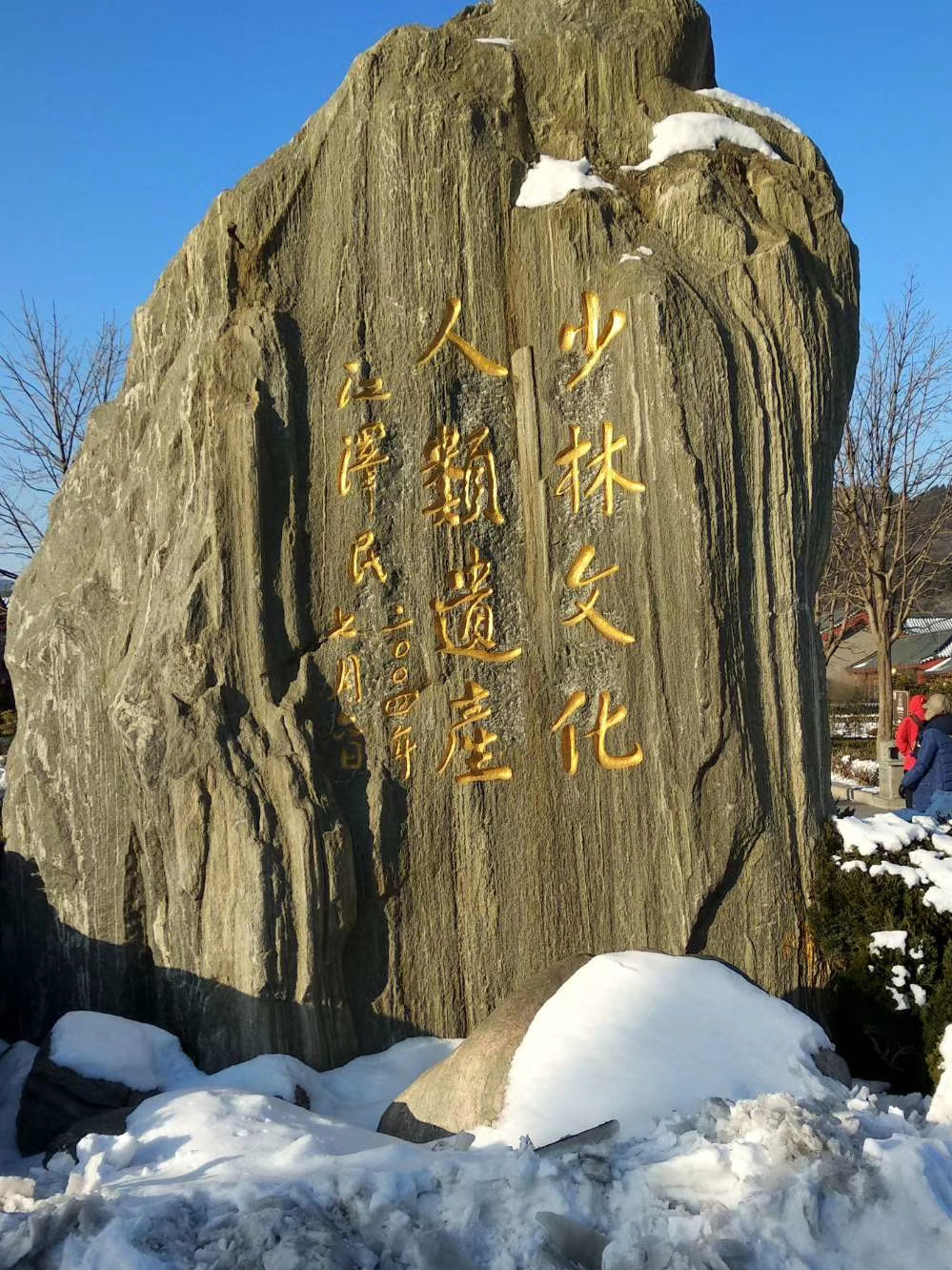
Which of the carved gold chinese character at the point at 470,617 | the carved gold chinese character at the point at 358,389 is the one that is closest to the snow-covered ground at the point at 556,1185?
the carved gold chinese character at the point at 470,617

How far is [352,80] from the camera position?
435cm

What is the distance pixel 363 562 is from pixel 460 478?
0.53m

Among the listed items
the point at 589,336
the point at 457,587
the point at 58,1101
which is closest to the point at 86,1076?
the point at 58,1101

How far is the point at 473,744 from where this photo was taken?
4203 millimetres

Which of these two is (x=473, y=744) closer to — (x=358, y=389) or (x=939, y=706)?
(x=358, y=389)

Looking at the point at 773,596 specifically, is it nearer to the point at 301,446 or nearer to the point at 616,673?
the point at 616,673

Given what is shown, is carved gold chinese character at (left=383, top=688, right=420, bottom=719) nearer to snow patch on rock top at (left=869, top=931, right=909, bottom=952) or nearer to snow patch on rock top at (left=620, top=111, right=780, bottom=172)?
snow patch on rock top at (left=869, top=931, right=909, bottom=952)

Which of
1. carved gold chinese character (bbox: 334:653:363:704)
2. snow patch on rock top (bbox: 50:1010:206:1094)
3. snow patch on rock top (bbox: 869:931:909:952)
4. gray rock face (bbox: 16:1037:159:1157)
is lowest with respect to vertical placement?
gray rock face (bbox: 16:1037:159:1157)

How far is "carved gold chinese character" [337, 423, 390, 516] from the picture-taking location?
4230 mm

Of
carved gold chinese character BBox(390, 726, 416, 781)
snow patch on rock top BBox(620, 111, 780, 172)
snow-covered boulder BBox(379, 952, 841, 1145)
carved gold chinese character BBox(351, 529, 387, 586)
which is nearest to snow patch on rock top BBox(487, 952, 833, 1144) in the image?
snow-covered boulder BBox(379, 952, 841, 1145)

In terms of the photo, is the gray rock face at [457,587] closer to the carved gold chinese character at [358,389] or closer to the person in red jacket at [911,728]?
the carved gold chinese character at [358,389]

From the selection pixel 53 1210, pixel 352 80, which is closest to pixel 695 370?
pixel 352 80

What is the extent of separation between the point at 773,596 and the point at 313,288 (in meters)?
2.27

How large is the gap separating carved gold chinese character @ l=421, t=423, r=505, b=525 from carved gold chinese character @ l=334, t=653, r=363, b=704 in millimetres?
661
